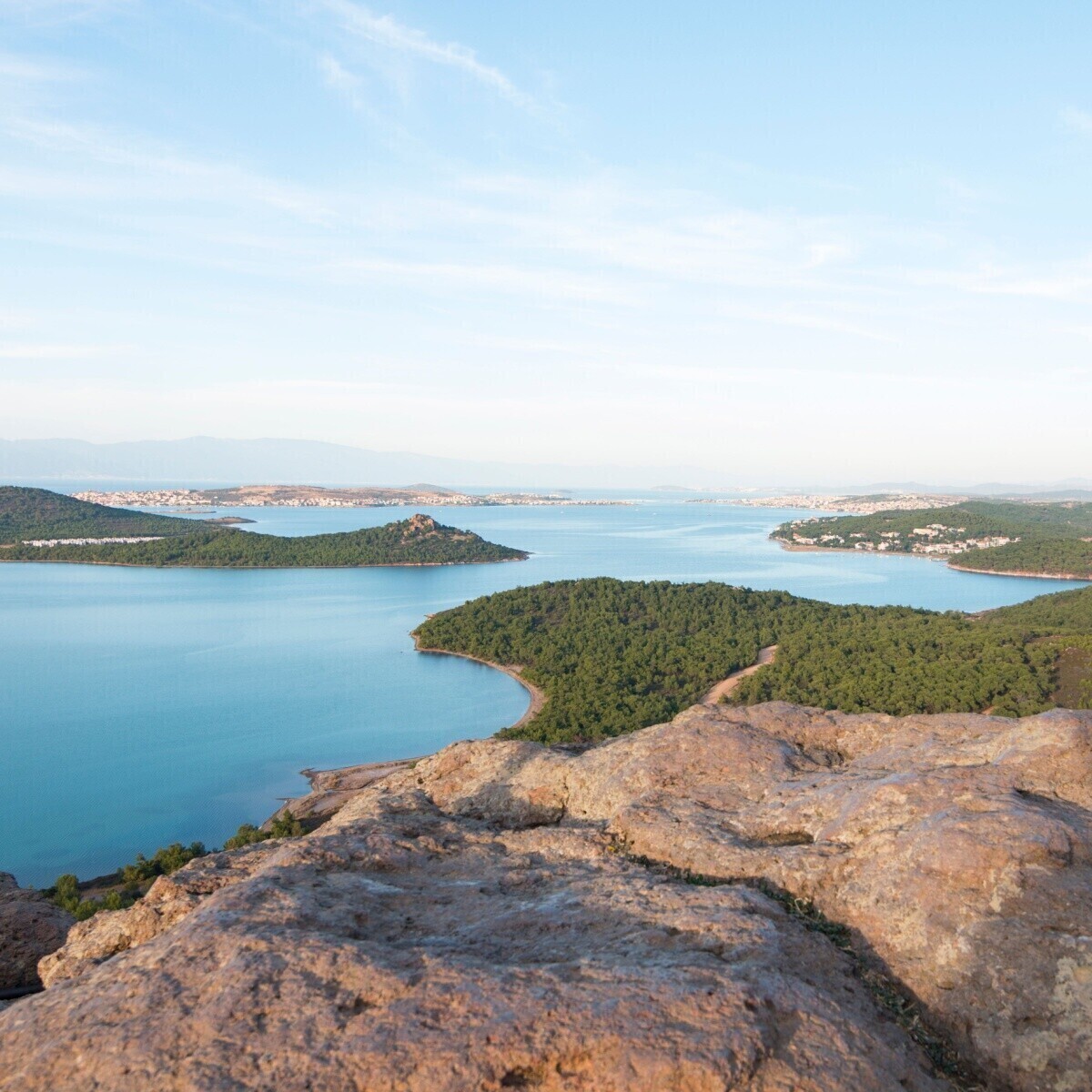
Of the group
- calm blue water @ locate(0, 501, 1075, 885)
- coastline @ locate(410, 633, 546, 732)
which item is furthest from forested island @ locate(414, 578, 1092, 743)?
calm blue water @ locate(0, 501, 1075, 885)

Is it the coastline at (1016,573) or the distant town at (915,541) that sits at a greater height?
the distant town at (915,541)

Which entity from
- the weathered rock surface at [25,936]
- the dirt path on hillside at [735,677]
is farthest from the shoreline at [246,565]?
the weathered rock surface at [25,936]

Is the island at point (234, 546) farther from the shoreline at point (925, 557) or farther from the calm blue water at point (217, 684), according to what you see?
the shoreline at point (925, 557)

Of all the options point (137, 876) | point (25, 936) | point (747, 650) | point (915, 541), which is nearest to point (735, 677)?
point (747, 650)

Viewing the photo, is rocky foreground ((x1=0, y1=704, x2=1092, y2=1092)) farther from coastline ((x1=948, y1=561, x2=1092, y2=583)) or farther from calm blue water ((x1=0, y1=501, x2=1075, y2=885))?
coastline ((x1=948, y1=561, x2=1092, y2=583))

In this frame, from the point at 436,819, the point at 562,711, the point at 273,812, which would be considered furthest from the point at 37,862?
the point at 436,819
